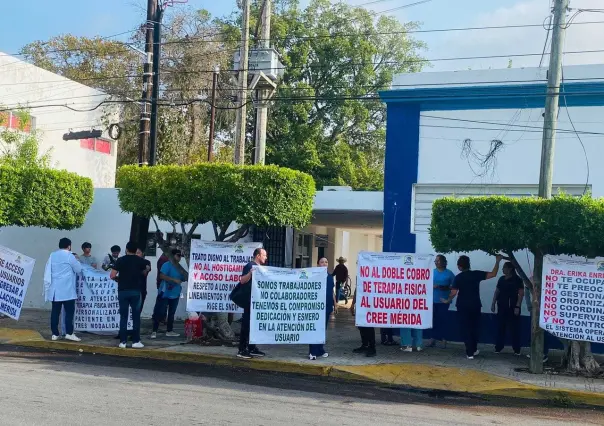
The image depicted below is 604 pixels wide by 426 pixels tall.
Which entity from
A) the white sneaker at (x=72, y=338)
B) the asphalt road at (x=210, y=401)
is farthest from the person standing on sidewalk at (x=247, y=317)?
the white sneaker at (x=72, y=338)

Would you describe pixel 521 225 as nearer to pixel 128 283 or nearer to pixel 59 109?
pixel 128 283

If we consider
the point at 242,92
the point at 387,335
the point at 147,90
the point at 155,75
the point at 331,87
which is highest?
the point at 331,87

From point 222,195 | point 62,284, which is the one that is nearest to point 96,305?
point 62,284

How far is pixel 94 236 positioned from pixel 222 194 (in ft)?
23.9

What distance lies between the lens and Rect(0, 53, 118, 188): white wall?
22562mm

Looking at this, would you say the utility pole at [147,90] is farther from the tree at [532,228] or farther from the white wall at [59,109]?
the tree at [532,228]

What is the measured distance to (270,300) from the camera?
1150cm

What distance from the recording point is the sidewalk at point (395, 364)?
9.90m

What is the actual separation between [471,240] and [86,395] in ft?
19.9

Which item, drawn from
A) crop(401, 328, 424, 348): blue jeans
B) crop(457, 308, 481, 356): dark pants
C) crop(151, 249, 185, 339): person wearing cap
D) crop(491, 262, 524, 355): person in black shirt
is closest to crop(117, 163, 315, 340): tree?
crop(151, 249, 185, 339): person wearing cap

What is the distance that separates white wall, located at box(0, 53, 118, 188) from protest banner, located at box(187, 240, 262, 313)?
11.3 meters

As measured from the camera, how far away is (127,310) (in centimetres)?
1193

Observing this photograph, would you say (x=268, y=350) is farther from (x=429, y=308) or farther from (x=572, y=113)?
(x=572, y=113)

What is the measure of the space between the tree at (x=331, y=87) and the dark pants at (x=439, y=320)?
68.7ft
